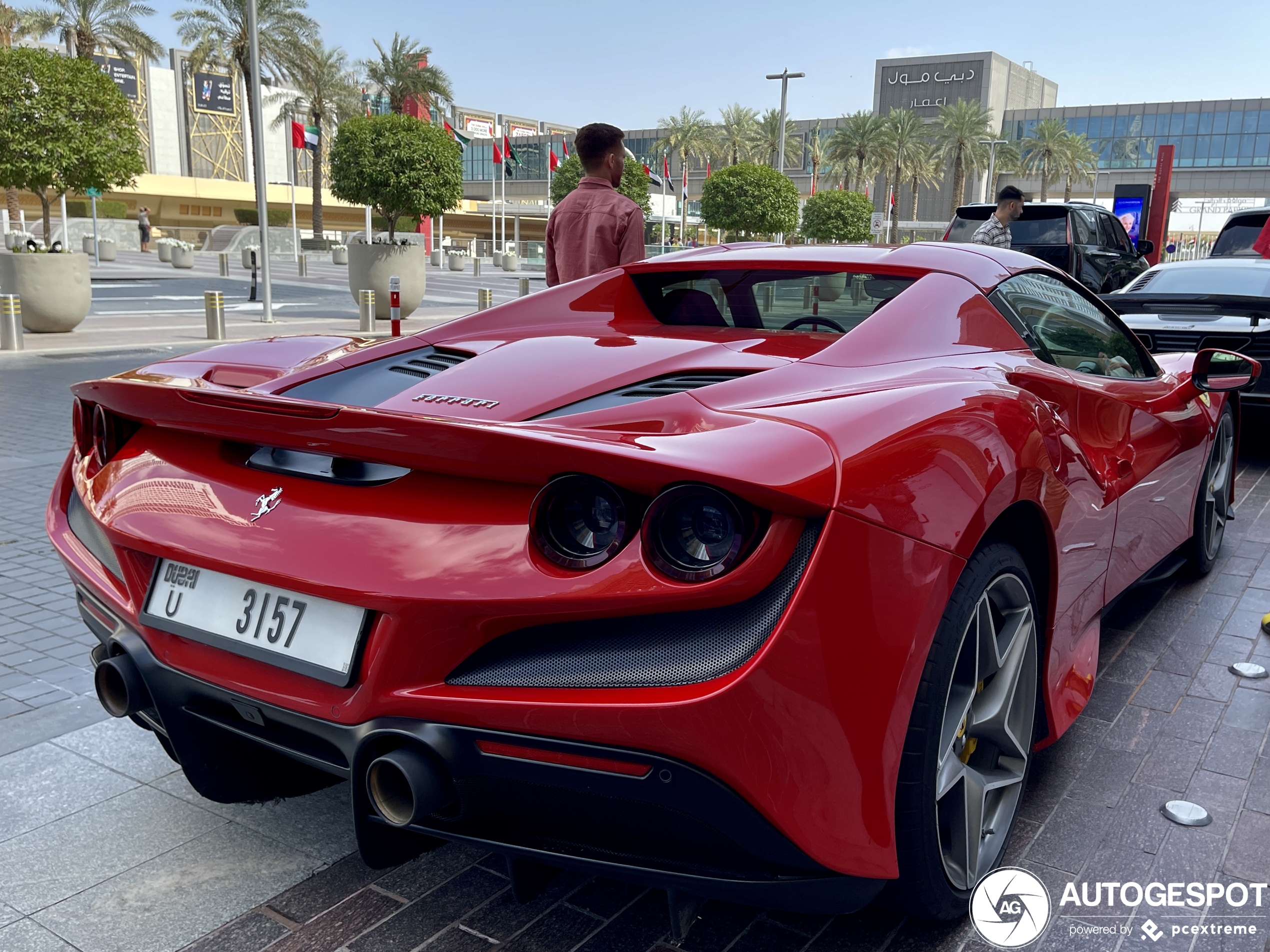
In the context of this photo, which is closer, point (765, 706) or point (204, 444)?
point (765, 706)

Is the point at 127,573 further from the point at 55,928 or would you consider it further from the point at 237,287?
the point at 237,287

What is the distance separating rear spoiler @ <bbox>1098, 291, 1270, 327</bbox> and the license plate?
19.8 feet

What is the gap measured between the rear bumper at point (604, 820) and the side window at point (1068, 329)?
161cm

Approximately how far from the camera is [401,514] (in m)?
1.70

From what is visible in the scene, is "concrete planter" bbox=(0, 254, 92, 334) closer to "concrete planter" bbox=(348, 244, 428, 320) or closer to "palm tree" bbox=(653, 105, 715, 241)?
"concrete planter" bbox=(348, 244, 428, 320)

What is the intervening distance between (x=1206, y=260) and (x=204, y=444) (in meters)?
8.26

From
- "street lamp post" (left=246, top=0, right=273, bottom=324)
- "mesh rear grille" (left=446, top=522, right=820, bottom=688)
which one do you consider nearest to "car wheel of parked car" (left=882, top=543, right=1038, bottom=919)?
"mesh rear grille" (left=446, top=522, right=820, bottom=688)

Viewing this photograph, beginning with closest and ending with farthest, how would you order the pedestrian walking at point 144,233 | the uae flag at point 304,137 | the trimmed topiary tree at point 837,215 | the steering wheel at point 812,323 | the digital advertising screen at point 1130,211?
the steering wheel at point 812,323
the digital advertising screen at point 1130,211
the uae flag at point 304,137
the trimmed topiary tree at point 837,215
the pedestrian walking at point 144,233

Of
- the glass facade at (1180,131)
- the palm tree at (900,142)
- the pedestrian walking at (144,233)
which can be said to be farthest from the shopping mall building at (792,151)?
the pedestrian walking at (144,233)

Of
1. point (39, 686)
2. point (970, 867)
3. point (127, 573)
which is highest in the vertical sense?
point (127, 573)

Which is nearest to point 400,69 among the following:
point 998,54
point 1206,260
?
point 1206,260

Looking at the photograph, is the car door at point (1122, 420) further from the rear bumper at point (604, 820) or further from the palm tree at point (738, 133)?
the palm tree at point (738, 133)

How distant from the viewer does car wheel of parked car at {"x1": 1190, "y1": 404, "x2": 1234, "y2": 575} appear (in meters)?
4.13

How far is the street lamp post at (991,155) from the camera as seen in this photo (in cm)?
6012
